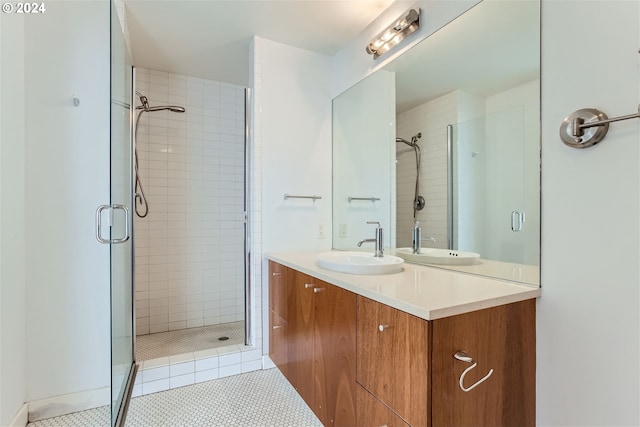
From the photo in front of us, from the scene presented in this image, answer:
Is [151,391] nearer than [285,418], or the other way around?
[285,418]

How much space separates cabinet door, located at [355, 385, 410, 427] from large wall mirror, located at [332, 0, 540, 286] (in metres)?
0.72

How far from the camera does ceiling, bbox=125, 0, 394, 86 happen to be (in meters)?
1.89

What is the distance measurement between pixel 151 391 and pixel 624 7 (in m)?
2.80

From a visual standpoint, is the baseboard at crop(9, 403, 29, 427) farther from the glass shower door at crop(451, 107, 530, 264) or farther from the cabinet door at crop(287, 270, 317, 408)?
the glass shower door at crop(451, 107, 530, 264)

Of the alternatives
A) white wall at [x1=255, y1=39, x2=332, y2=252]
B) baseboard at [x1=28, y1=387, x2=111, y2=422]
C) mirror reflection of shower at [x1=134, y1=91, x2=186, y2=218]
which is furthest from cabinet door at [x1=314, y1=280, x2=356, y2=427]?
mirror reflection of shower at [x1=134, y1=91, x2=186, y2=218]

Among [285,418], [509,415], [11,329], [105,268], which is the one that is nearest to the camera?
[509,415]

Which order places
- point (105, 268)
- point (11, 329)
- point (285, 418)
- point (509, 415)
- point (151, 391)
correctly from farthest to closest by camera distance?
point (151, 391), point (105, 268), point (285, 418), point (11, 329), point (509, 415)

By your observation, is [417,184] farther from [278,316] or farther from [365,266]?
[278,316]

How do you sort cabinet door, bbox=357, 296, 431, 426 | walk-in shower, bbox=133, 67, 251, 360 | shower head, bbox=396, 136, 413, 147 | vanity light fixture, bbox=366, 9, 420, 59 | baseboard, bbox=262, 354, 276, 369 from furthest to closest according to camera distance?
walk-in shower, bbox=133, 67, 251, 360 < baseboard, bbox=262, 354, 276, 369 < shower head, bbox=396, 136, 413, 147 < vanity light fixture, bbox=366, 9, 420, 59 < cabinet door, bbox=357, 296, 431, 426

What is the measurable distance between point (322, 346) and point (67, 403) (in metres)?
1.47

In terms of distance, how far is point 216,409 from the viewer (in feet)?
5.80

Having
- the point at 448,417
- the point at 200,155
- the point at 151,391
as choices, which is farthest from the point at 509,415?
the point at 200,155

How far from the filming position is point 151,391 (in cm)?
194

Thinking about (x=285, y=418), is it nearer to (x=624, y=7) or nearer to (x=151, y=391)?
(x=151, y=391)
